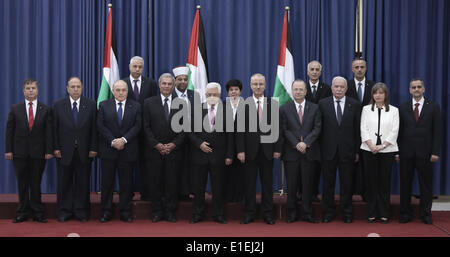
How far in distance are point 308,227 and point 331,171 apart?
0.67 m

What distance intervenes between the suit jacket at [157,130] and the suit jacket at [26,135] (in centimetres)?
102

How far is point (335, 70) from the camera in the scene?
20.6 ft

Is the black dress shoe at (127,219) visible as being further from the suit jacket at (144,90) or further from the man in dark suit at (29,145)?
the suit jacket at (144,90)

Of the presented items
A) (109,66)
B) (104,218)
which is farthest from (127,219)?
(109,66)

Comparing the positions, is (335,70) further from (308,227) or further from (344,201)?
(308,227)

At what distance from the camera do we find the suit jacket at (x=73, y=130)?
4859 mm

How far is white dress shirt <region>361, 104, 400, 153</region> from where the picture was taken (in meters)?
4.81

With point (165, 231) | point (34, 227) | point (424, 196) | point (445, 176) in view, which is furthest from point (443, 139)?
point (34, 227)

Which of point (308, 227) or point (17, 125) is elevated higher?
point (17, 125)

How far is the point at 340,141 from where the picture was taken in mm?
4871

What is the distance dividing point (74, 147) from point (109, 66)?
1384 mm

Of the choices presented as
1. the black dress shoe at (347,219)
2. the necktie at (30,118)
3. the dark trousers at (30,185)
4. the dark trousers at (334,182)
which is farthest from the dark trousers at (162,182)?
the black dress shoe at (347,219)

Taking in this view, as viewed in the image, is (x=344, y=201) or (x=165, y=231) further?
(x=344, y=201)

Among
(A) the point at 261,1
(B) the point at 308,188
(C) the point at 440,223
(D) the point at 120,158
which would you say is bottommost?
(C) the point at 440,223
